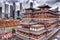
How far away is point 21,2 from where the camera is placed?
26.9 ft

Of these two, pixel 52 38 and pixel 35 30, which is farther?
pixel 52 38

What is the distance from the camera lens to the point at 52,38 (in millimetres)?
3248

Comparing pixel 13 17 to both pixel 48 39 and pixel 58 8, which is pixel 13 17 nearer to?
pixel 58 8

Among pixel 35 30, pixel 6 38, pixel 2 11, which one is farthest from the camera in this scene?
pixel 2 11

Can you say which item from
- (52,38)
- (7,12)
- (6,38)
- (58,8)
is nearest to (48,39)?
(52,38)

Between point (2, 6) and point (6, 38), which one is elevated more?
point (2, 6)

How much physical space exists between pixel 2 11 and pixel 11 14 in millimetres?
765

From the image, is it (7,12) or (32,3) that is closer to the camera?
(7,12)

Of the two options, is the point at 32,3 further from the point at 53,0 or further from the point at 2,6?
the point at 2,6

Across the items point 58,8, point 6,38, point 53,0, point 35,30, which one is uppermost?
point 53,0

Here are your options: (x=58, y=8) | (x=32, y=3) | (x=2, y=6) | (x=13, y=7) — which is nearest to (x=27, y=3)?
(x=32, y=3)

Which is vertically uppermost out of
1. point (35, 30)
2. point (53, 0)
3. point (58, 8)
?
point (53, 0)

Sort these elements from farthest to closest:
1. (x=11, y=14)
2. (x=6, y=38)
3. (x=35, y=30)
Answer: (x=11, y=14) → (x=6, y=38) → (x=35, y=30)

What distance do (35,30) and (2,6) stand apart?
4895mm
